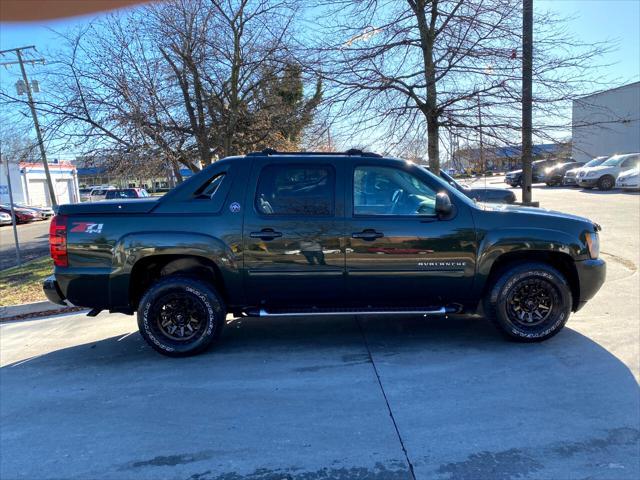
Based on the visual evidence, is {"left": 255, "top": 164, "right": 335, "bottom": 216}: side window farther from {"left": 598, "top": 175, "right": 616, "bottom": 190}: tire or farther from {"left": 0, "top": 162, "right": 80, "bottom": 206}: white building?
{"left": 0, "top": 162, "right": 80, "bottom": 206}: white building

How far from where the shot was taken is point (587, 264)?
14.4 ft

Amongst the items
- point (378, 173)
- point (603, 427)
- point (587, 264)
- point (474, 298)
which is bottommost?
point (603, 427)

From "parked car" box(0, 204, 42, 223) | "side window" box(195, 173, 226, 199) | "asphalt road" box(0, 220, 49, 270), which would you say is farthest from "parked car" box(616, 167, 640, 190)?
"parked car" box(0, 204, 42, 223)

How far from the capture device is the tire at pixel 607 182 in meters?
22.7

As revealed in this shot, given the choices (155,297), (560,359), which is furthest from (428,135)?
(155,297)

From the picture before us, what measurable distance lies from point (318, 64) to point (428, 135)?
7.66 feet

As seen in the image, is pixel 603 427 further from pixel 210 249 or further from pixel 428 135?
pixel 428 135

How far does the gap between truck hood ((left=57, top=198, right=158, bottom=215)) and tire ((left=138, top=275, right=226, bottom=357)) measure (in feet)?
2.33

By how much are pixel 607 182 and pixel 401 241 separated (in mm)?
23236

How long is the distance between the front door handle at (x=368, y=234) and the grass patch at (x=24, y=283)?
5.23 m

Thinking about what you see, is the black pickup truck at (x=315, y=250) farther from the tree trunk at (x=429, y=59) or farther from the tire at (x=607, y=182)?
the tire at (x=607, y=182)

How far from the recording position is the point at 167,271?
457 centimetres

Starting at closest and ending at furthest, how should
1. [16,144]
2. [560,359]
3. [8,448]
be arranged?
[8,448], [560,359], [16,144]

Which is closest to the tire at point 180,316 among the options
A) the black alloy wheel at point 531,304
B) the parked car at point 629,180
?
the black alloy wheel at point 531,304
